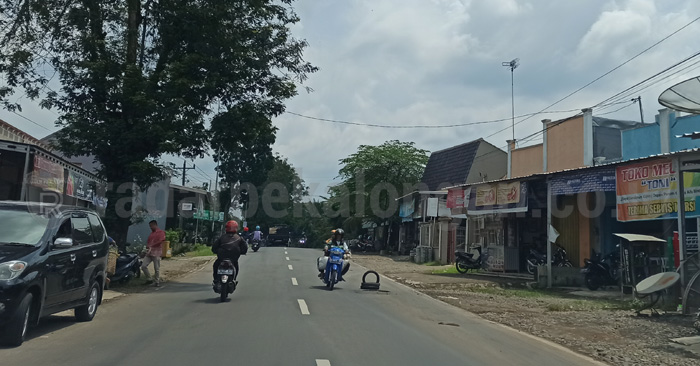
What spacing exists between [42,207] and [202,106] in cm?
848

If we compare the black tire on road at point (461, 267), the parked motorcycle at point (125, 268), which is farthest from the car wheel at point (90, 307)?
the black tire on road at point (461, 267)

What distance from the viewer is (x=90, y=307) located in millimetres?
10352

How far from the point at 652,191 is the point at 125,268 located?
44.5ft

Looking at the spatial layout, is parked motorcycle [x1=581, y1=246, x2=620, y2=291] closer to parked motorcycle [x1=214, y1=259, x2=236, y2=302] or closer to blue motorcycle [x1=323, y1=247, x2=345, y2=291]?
blue motorcycle [x1=323, y1=247, x2=345, y2=291]

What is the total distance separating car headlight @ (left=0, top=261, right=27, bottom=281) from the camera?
7512 millimetres

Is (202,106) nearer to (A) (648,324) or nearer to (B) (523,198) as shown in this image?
(B) (523,198)

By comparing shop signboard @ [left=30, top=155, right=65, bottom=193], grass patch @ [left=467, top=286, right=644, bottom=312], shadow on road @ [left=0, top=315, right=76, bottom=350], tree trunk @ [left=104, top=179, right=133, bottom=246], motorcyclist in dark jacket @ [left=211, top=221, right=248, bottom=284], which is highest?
shop signboard @ [left=30, top=155, right=65, bottom=193]

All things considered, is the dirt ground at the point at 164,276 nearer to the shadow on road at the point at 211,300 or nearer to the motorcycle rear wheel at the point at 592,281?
the shadow on road at the point at 211,300

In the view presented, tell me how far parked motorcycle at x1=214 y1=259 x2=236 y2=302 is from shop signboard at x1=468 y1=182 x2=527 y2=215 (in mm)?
10989

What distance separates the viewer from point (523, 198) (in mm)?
20031

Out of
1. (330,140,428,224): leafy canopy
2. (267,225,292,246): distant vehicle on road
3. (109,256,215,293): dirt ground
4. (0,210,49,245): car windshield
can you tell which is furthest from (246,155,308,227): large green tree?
(0,210,49,245): car windshield

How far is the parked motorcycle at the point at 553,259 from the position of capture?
69.1 ft

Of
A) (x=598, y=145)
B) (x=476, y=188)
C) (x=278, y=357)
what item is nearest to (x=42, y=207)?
(x=278, y=357)

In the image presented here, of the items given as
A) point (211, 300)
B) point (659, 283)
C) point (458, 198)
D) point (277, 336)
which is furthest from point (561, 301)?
point (458, 198)
